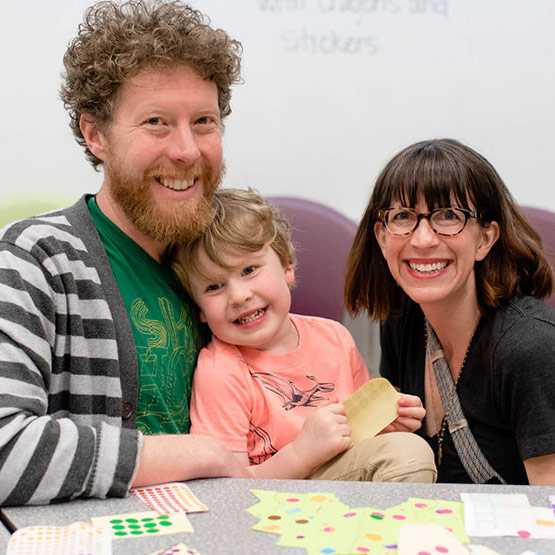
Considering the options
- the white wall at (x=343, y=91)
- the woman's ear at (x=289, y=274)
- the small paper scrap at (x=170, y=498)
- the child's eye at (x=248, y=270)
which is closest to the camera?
the small paper scrap at (x=170, y=498)

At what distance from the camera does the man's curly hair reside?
189cm

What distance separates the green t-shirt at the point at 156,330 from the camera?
1.83 meters

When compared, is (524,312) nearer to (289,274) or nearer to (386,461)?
(386,461)

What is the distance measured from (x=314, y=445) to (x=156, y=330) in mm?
417

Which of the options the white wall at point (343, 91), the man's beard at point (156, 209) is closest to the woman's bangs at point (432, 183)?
the man's beard at point (156, 209)

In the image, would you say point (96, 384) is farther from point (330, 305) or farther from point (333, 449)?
point (330, 305)

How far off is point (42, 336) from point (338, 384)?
72 cm

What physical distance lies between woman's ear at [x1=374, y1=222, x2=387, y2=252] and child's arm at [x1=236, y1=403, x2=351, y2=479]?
0.41 metres

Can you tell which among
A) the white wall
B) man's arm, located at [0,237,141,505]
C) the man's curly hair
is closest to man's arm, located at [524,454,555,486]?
man's arm, located at [0,237,141,505]

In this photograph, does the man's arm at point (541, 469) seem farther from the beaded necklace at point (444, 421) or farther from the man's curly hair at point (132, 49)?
the man's curly hair at point (132, 49)

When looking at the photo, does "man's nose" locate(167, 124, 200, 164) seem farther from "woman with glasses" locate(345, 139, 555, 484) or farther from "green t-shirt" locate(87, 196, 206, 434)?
"woman with glasses" locate(345, 139, 555, 484)

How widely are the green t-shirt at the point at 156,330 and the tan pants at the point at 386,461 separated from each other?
34cm

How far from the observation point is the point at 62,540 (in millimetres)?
1219

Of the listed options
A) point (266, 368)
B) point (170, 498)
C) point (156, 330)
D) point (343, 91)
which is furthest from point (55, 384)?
point (343, 91)
